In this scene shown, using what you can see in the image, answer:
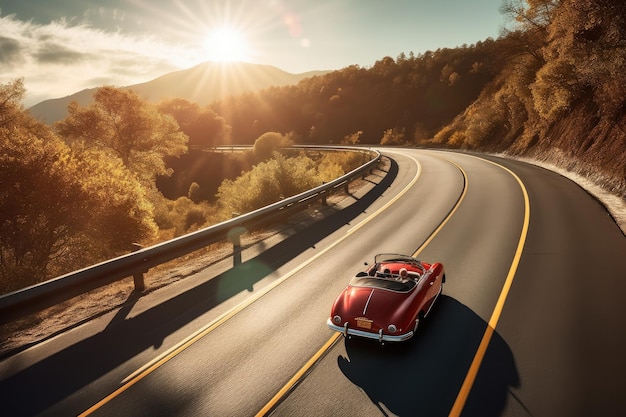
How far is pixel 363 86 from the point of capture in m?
101

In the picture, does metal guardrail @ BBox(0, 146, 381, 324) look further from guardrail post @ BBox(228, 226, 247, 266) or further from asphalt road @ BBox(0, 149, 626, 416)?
asphalt road @ BBox(0, 149, 626, 416)

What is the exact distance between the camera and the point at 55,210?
16359 millimetres

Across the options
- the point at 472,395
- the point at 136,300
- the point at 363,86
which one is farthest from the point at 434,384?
the point at 363,86

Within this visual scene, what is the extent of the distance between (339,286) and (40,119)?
32.8 m

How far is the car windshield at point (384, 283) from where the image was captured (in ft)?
21.3

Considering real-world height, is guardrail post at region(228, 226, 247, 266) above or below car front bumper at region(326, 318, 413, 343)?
below

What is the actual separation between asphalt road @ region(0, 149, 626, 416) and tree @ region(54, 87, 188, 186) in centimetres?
3108

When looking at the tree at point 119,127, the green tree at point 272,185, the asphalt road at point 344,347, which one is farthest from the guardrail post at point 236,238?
the tree at point 119,127

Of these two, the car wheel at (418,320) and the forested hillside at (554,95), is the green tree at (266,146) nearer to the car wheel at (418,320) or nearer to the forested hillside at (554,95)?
the forested hillside at (554,95)

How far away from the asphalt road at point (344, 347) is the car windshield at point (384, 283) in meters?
0.89

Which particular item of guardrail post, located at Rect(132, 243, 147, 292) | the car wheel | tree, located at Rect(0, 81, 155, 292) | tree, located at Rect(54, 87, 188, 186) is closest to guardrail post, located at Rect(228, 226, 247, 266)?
guardrail post, located at Rect(132, 243, 147, 292)

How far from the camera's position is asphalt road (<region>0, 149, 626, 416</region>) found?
5.00 m

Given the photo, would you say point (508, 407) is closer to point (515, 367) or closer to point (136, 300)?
point (515, 367)

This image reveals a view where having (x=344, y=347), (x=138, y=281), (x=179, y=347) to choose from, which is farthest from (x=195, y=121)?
(x=344, y=347)
